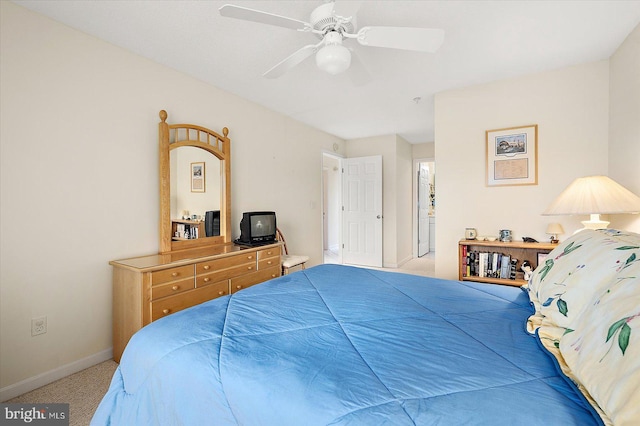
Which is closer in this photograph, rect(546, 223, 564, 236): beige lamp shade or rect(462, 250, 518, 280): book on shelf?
rect(546, 223, 564, 236): beige lamp shade

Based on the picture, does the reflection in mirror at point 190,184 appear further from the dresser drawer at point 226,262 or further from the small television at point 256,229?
the dresser drawer at point 226,262

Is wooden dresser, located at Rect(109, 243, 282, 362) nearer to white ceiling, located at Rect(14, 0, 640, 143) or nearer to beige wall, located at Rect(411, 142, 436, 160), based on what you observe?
white ceiling, located at Rect(14, 0, 640, 143)

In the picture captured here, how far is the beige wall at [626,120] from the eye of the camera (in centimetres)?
223

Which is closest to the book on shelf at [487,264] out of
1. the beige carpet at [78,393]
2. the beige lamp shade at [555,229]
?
the beige lamp shade at [555,229]

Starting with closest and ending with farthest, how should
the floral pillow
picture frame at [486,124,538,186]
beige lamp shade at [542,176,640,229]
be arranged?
1. the floral pillow
2. beige lamp shade at [542,176,640,229]
3. picture frame at [486,124,538,186]

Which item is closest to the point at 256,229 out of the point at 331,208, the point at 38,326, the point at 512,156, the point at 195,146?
the point at 195,146

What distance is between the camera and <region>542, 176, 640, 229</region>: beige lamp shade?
2092mm

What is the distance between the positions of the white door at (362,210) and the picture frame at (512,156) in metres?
2.37

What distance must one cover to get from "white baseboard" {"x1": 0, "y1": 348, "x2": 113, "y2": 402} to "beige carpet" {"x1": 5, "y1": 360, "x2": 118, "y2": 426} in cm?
3

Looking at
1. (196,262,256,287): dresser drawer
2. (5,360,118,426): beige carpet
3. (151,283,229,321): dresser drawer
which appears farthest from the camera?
(196,262,256,287): dresser drawer

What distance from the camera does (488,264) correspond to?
3174 millimetres

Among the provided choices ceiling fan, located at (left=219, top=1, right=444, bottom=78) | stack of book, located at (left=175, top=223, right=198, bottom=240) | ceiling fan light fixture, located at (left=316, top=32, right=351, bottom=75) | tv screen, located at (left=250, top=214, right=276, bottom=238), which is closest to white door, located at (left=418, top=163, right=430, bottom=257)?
tv screen, located at (left=250, top=214, right=276, bottom=238)

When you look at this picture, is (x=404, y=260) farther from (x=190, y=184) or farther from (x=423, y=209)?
(x=190, y=184)

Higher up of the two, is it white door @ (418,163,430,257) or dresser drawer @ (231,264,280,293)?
white door @ (418,163,430,257)
